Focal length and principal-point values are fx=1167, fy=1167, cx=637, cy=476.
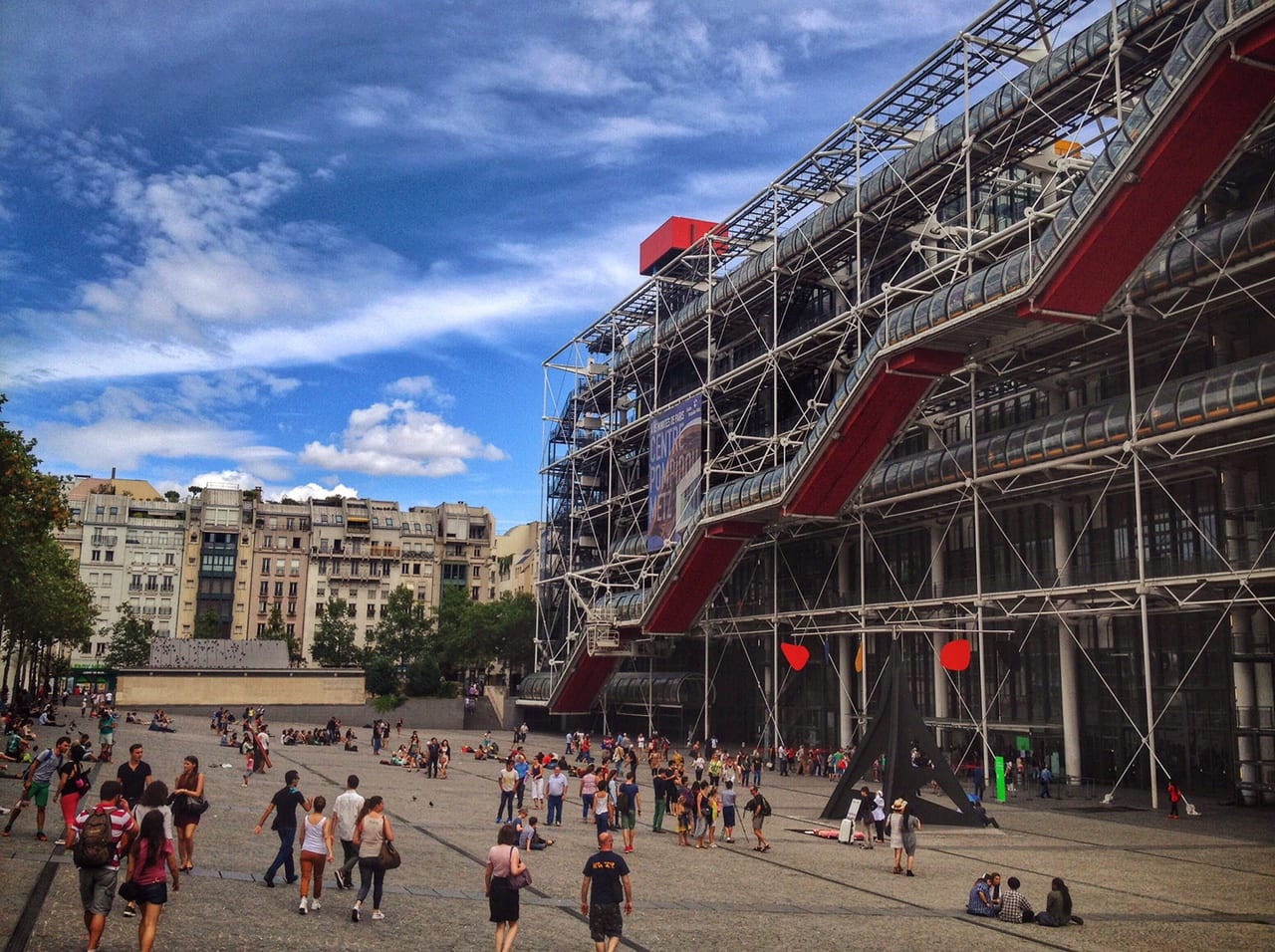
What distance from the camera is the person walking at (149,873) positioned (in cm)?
981

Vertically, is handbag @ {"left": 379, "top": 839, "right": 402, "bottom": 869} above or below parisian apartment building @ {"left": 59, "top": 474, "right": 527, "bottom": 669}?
below

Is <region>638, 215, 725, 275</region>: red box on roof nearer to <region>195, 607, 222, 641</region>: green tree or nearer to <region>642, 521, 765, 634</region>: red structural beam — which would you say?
<region>642, 521, 765, 634</region>: red structural beam

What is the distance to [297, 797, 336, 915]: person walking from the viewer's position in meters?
12.2

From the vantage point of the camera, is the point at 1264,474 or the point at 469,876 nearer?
the point at 469,876

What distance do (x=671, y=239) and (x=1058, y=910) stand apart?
5300 centimetres

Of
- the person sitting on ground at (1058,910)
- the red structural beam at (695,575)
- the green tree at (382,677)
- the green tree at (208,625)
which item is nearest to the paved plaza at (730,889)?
the person sitting on ground at (1058,910)

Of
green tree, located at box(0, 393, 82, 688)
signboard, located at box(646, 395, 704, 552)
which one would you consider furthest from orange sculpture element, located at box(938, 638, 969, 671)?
green tree, located at box(0, 393, 82, 688)

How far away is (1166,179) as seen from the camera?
27422 mm

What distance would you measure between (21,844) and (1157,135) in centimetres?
2631

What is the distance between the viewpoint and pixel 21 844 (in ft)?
49.2

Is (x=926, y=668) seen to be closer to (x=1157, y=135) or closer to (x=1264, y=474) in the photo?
(x=1264, y=474)

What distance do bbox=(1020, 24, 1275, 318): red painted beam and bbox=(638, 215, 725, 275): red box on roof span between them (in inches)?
1387

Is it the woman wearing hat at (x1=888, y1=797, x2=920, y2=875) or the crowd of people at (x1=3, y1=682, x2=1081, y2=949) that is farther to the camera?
the woman wearing hat at (x1=888, y1=797, x2=920, y2=875)

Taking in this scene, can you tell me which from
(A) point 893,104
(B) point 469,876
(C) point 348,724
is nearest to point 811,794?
(B) point 469,876
